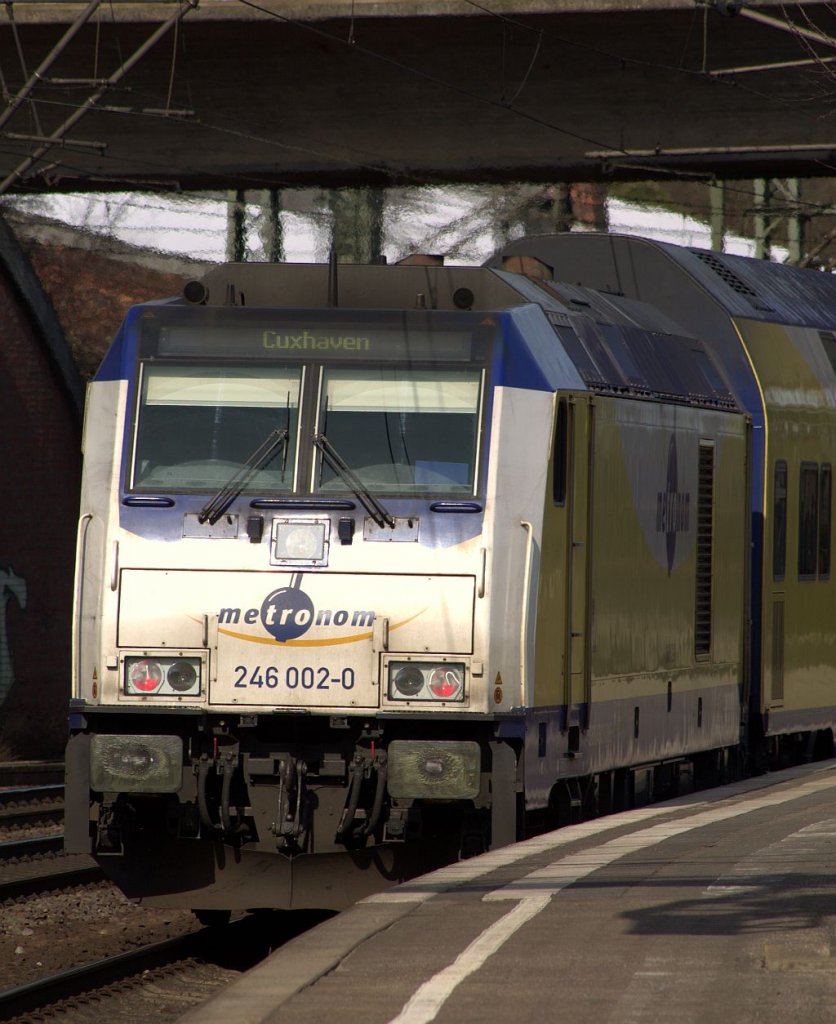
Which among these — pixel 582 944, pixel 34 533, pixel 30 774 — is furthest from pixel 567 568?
pixel 34 533

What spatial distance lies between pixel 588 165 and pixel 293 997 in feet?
57.2

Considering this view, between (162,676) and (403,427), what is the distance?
1.86 metres

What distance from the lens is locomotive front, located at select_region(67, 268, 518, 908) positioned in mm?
10789

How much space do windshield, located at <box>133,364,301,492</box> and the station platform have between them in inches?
100.0

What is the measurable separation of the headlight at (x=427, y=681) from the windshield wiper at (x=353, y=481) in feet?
2.54

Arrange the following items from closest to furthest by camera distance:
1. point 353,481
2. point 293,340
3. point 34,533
Result: point 353,481
point 293,340
point 34,533

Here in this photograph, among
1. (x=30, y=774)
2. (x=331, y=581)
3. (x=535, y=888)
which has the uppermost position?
(x=331, y=581)

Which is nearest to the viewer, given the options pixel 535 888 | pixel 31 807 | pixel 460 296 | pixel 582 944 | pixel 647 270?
pixel 582 944

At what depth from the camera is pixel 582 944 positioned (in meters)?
8.02

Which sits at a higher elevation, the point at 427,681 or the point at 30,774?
the point at 427,681

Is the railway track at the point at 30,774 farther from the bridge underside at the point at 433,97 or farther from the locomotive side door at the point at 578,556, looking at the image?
the locomotive side door at the point at 578,556

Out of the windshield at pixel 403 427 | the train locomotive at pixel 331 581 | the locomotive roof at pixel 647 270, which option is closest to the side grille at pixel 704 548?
the train locomotive at pixel 331 581

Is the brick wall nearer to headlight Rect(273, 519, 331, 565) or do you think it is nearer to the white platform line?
the white platform line

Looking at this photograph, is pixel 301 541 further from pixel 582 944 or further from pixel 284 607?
pixel 582 944
